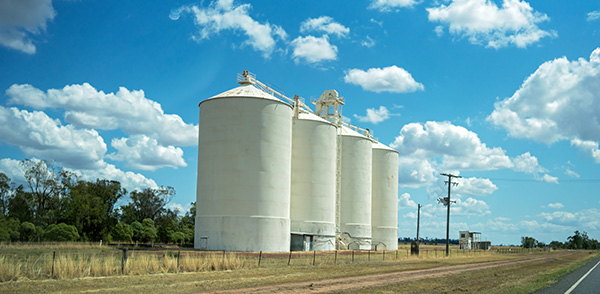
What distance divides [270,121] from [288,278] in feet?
88.1

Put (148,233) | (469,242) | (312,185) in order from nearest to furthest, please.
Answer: (312,185), (148,233), (469,242)

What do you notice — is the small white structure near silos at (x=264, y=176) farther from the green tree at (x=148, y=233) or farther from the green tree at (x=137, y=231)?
the green tree at (x=137, y=231)

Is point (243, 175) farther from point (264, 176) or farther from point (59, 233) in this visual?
point (59, 233)

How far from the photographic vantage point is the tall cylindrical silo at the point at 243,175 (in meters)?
48.4

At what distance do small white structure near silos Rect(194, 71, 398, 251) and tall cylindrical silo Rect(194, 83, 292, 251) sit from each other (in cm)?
9

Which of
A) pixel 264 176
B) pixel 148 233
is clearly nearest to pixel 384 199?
pixel 264 176

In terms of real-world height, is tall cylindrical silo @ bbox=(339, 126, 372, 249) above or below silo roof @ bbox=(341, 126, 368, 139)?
below

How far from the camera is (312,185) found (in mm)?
57344

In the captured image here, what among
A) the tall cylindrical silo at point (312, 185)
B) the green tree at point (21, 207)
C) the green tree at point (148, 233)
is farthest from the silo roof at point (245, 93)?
→ the green tree at point (21, 207)

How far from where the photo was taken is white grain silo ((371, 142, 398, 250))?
74.8m

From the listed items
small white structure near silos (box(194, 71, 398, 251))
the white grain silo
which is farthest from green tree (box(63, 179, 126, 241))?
the white grain silo

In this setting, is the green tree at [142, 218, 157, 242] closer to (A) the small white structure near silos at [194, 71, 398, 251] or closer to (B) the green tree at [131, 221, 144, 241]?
(B) the green tree at [131, 221, 144, 241]

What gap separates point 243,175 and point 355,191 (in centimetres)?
2308

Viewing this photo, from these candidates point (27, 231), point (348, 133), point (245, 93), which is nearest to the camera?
point (245, 93)
